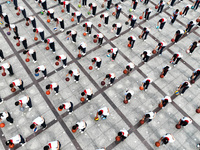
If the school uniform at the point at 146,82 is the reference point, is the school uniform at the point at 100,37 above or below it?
above

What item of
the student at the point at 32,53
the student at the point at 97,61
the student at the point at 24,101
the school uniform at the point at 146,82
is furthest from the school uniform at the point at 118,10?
the student at the point at 24,101

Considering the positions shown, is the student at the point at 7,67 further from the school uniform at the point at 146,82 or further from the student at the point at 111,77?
the school uniform at the point at 146,82

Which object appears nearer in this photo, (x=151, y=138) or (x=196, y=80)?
(x=151, y=138)

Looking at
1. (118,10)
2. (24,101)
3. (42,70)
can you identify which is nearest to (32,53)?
(42,70)

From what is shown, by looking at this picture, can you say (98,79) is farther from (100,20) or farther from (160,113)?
(100,20)

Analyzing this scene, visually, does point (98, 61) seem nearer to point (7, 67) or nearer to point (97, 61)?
point (97, 61)

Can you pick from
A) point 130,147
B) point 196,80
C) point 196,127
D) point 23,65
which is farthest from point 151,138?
point 23,65

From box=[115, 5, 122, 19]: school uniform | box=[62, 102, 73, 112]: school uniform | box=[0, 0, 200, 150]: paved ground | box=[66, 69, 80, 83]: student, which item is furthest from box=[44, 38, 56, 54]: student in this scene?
box=[115, 5, 122, 19]: school uniform

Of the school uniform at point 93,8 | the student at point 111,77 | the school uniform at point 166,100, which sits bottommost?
the school uniform at point 166,100
